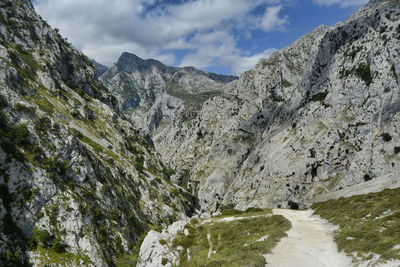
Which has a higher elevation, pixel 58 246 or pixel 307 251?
pixel 58 246

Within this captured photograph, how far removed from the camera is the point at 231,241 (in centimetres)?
3888

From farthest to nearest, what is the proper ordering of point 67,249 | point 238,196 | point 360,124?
point 238,196, point 360,124, point 67,249

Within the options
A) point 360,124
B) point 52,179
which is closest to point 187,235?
point 52,179

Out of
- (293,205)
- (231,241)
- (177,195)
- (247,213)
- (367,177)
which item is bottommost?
(367,177)

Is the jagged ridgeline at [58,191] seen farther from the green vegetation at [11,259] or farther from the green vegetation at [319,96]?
the green vegetation at [319,96]

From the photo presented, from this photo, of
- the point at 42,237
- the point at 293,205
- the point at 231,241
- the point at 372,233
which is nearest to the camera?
the point at 372,233

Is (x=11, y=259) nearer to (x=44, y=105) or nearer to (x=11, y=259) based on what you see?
(x=11, y=259)

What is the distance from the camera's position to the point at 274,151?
18938 centimetres

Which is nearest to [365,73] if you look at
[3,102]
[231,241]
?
[231,241]

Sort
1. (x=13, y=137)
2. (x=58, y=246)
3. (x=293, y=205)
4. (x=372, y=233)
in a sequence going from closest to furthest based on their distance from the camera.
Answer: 1. (x=372, y=233)
2. (x=58, y=246)
3. (x=13, y=137)
4. (x=293, y=205)

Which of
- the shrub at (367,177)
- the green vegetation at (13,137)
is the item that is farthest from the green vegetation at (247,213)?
the shrub at (367,177)

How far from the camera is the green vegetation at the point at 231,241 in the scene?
26.5m

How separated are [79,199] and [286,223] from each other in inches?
1937

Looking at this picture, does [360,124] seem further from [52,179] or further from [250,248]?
[52,179]
